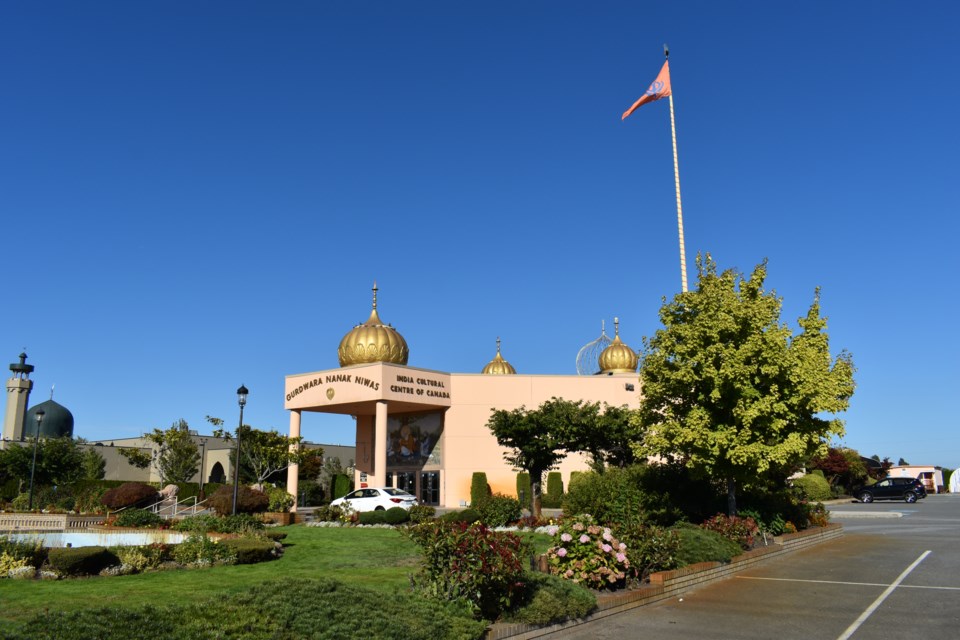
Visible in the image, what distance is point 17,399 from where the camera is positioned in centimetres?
6894

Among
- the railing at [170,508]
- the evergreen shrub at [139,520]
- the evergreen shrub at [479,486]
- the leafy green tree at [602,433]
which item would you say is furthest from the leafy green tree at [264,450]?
the leafy green tree at [602,433]

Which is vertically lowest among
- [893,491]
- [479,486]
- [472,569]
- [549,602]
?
[893,491]

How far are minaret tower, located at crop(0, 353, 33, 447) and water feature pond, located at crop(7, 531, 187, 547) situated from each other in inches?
2198

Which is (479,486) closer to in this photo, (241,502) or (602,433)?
(602,433)

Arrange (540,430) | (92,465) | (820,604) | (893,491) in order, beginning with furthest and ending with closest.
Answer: (92,465), (893,491), (540,430), (820,604)

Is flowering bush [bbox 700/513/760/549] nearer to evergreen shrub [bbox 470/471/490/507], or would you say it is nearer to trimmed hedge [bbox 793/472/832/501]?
evergreen shrub [bbox 470/471/490/507]

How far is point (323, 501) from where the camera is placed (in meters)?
45.8

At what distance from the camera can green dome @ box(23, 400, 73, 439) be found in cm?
6450

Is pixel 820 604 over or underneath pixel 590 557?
underneath

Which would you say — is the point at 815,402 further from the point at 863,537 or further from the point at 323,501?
the point at 323,501

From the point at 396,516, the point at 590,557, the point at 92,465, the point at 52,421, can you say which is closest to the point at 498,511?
the point at 396,516

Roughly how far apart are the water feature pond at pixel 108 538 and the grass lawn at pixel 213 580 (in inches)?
122

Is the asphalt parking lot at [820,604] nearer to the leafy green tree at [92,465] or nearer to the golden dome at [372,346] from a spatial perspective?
the golden dome at [372,346]

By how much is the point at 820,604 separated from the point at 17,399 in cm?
7664
